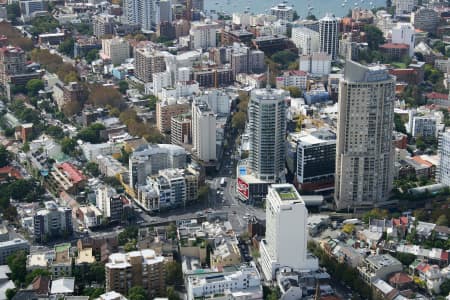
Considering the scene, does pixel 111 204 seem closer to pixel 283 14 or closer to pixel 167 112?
pixel 167 112

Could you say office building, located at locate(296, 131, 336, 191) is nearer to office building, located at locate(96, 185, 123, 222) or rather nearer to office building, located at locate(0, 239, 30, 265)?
office building, located at locate(96, 185, 123, 222)

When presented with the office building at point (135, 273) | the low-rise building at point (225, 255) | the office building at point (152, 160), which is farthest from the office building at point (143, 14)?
the office building at point (135, 273)

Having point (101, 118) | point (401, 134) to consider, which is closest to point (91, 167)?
point (101, 118)

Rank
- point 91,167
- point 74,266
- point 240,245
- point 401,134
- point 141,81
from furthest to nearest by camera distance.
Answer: point 141,81 < point 401,134 < point 91,167 < point 240,245 < point 74,266

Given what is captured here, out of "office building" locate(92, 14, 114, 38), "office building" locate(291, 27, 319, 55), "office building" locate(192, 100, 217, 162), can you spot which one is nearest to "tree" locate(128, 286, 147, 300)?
"office building" locate(192, 100, 217, 162)

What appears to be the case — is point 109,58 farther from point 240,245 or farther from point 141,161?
point 240,245

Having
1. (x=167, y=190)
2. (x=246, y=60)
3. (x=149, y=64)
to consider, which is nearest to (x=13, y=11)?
(x=149, y=64)
